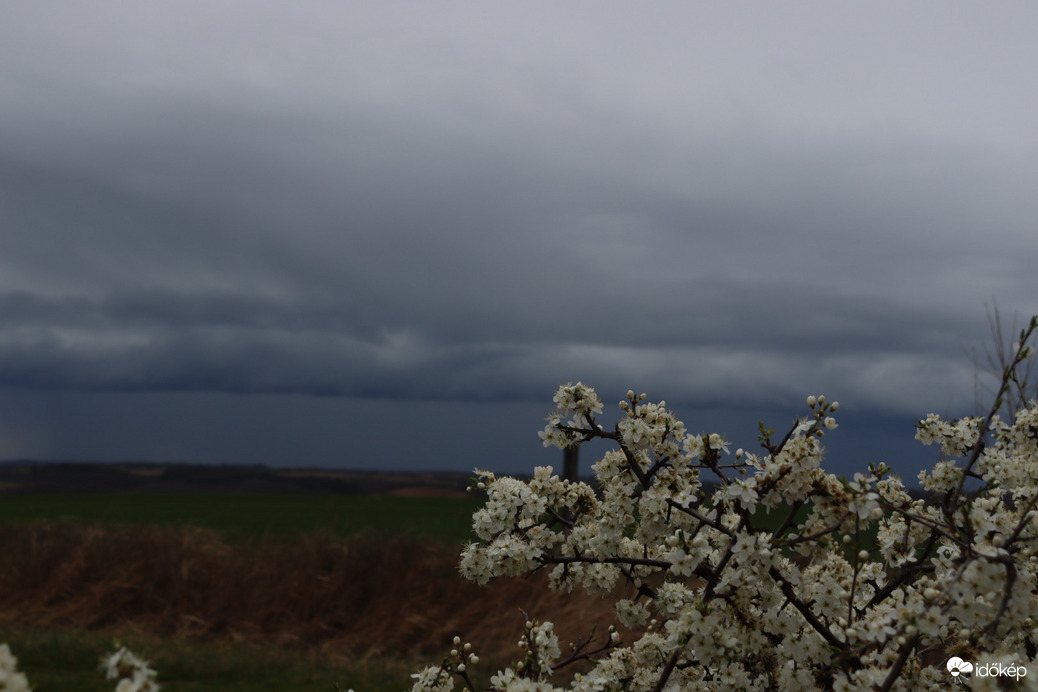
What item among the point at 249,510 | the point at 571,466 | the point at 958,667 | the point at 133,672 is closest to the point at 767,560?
the point at 958,667

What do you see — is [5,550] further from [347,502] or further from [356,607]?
[347,502]

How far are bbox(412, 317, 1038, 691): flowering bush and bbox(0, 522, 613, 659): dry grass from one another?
6.20 m

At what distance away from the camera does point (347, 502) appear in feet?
101

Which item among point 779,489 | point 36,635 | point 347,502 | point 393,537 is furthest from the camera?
point 347,502

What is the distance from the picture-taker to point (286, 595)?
1193 centimetres

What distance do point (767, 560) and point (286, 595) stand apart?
993cm

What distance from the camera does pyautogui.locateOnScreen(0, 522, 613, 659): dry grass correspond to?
11227 millimetres

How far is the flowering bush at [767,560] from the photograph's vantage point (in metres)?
3.44

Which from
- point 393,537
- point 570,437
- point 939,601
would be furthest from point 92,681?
point 939,601

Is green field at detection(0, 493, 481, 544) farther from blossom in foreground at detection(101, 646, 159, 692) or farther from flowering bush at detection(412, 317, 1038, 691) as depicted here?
blossom in foreground at detection(101, 646, 159, 692)

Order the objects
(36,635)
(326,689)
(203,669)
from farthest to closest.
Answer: (36,635) < (203,669) < (326,689)

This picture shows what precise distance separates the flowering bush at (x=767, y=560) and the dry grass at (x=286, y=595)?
6202mm

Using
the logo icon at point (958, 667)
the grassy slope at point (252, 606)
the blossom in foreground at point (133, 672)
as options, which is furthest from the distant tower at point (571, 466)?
the blossom in foreground at point (133, 672)

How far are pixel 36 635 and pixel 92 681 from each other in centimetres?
247
